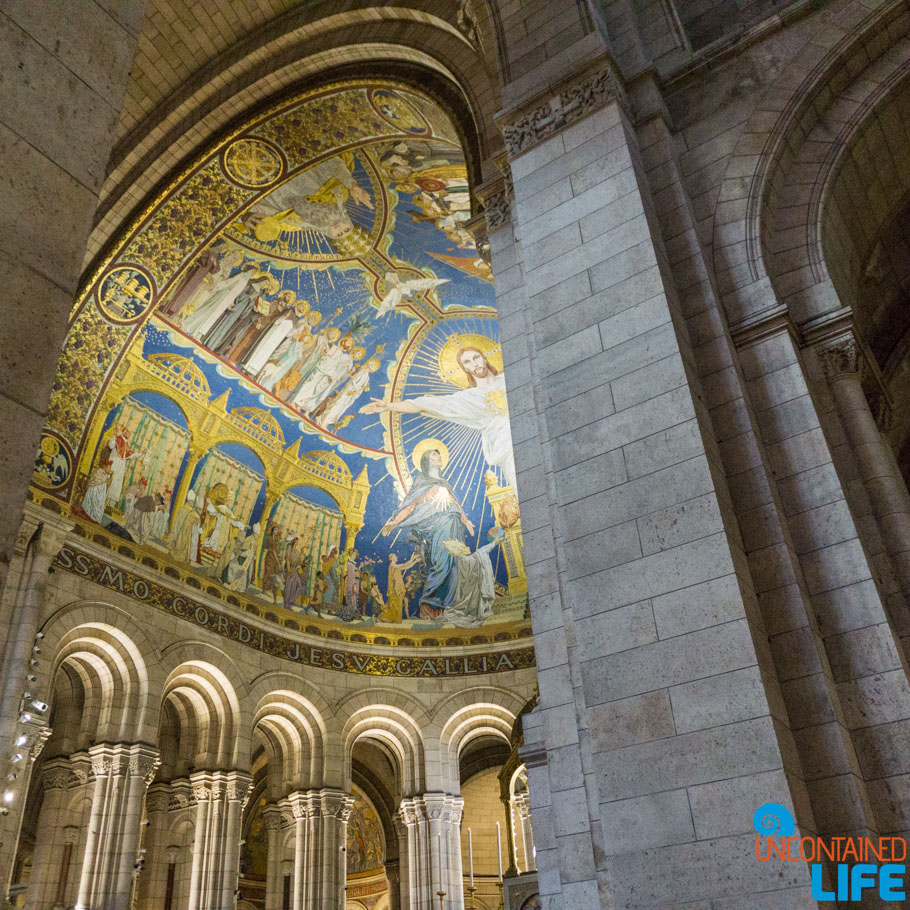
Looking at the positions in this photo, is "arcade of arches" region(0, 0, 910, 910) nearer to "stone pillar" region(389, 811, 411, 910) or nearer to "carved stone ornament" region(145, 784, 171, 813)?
"carved stone ornament" region(145, 784, 171, 813)

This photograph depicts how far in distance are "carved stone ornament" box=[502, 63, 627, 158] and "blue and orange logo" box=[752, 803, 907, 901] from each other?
4.63 m

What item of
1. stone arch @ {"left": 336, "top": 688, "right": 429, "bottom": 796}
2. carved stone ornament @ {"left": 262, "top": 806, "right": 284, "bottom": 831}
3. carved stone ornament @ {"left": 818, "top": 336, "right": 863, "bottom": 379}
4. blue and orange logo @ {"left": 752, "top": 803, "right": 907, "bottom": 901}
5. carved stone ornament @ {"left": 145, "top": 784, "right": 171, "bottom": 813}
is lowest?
blue and orange logo @ {"left": 752, "top": 803, "right": 907, "bottom": 901}

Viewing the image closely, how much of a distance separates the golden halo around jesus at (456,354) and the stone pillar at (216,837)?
26.8 feet

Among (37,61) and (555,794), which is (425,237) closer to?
(555,794)

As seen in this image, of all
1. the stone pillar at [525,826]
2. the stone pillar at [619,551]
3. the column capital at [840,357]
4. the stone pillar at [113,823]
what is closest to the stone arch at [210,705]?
the stone pillar at [113,823]

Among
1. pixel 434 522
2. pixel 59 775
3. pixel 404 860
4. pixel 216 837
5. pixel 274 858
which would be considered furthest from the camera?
pixel 434 522

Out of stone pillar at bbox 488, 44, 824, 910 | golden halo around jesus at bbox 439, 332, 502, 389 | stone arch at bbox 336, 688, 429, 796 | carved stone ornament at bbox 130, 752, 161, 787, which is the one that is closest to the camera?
stone pillar at bbox 488, 44, 824, 910

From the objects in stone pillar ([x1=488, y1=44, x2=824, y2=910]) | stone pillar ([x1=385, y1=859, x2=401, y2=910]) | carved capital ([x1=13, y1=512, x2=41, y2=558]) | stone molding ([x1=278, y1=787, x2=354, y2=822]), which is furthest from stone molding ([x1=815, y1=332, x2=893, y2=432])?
stone pillar ([x1=385, y1=859, x2=401, y2=910])

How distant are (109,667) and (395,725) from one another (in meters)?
5.67

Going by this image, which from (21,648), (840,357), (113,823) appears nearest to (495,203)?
(840,357)

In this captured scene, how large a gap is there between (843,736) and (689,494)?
1330 mm

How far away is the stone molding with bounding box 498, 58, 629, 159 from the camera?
19.6 ft

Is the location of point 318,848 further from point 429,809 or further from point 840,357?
point 840,357

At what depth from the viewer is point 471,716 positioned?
1655 centimetres
